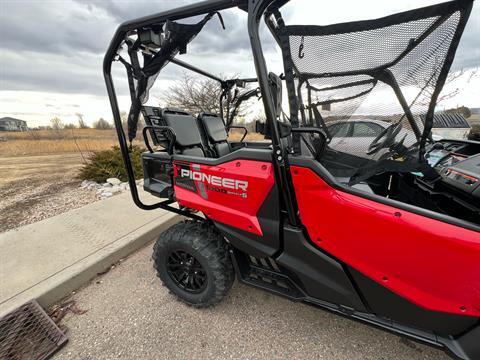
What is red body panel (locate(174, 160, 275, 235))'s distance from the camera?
151 centimetres

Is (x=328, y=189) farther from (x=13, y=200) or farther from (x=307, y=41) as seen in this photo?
(x=13, y=200)

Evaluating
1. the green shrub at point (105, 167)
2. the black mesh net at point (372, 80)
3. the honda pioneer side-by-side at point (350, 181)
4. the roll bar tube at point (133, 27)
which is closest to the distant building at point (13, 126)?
the green shrub at point (105, 167)

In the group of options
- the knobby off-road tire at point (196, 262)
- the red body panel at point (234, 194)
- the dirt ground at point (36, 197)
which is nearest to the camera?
the red body panel at point (234, 194)

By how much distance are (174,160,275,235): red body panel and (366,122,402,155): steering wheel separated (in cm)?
61

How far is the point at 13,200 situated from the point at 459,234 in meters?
6.33

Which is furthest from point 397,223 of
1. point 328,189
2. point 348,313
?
point 348,313

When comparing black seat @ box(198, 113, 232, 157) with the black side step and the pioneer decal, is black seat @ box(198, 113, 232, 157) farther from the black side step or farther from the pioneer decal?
the black side step

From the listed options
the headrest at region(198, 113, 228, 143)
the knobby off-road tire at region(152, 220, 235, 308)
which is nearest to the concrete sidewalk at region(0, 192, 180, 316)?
the knobby off-road tire at region(152, 220, 235, 308)

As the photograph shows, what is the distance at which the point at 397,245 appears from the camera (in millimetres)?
1229

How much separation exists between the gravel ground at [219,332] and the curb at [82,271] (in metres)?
0.15

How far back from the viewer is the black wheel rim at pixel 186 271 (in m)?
2.03

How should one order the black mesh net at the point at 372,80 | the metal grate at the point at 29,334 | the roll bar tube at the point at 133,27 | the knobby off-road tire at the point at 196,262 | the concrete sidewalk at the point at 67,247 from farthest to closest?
the concrete sidewalk at the point at 67,247
the knobby off-road tire at the point at 196,262
the metal grate at the point at 29,334
the roll bar tube at the point at 133,27
the black mesh net at the point at 372,80

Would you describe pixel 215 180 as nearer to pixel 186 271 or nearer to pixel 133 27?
pixel 186 271

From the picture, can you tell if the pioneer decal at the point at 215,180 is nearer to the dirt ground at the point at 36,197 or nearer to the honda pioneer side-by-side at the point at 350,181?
the honda pioneer side-by-side at the point at 350,181
